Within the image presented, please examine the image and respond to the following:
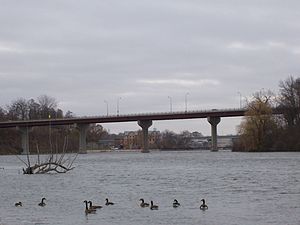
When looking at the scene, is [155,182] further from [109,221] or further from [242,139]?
[242,139]

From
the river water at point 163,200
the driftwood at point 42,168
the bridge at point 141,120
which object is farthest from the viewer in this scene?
the bridge at point 141,120

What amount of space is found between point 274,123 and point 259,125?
4.25 metres

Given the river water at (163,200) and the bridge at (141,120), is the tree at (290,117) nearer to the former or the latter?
the bridge at (141,120)

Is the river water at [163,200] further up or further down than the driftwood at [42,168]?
further down

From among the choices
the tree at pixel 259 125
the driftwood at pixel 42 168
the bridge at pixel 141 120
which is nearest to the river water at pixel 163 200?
the driftwood at pixel 42 168

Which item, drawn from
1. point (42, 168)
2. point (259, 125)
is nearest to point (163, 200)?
point (42, 168)

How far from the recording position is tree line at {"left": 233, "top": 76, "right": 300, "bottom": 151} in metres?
140

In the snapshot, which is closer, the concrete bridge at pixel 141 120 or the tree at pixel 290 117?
the tree at pixel 290 117

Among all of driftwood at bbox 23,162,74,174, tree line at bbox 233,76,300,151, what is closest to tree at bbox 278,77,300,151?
tree line at bbox 233,76,300,151

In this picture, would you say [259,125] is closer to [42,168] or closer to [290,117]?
[290,117]

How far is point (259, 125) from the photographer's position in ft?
460

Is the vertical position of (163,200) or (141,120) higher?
(141,120)

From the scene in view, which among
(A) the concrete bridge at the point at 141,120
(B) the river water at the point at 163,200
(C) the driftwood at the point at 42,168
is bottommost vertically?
(B) the river water at the point at 163,200

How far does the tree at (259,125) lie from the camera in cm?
13882
